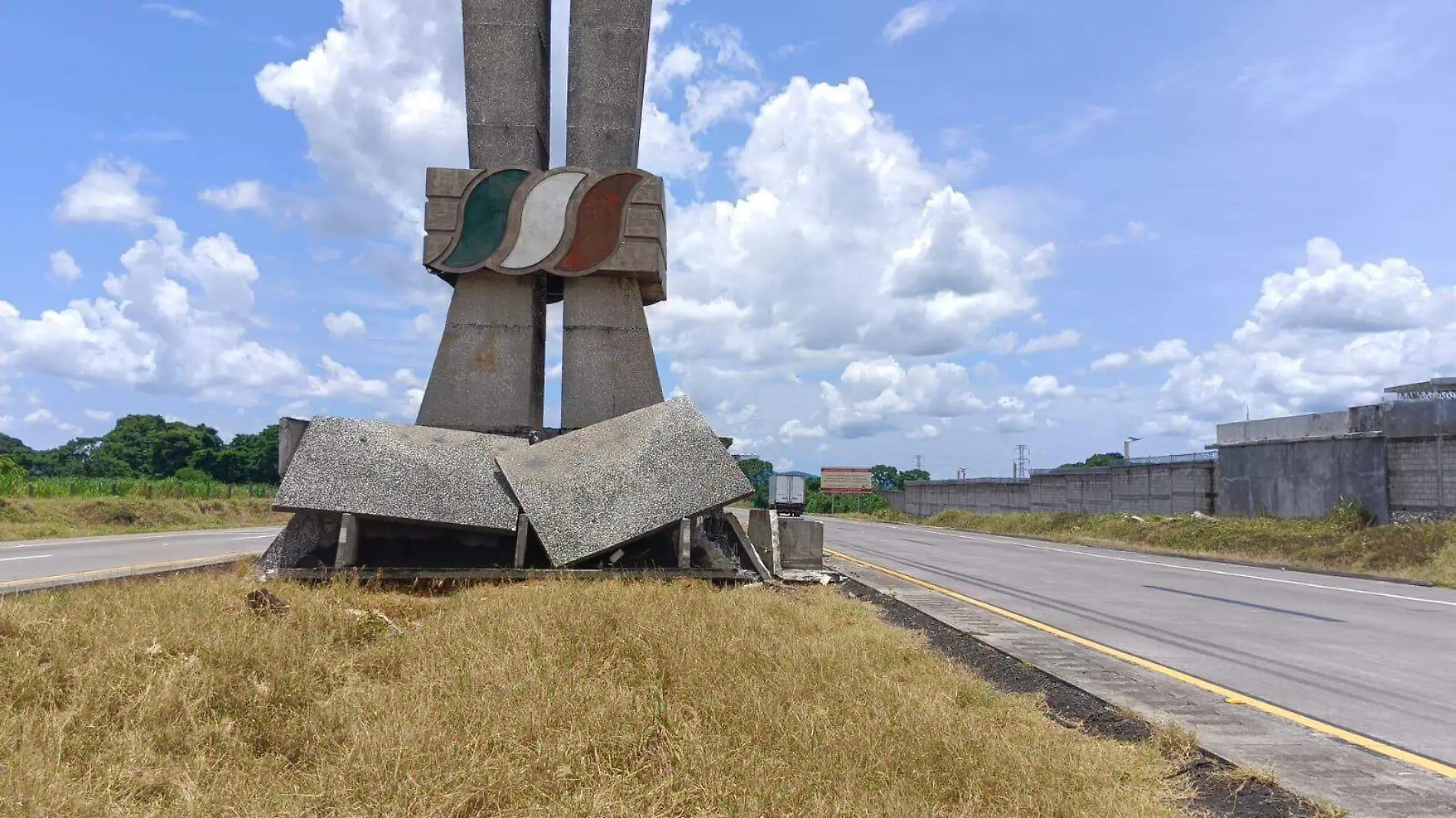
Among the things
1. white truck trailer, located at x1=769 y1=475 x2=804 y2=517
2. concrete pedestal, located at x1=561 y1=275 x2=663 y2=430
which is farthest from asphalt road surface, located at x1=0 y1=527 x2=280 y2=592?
white truck trailer, located at x1=769 y1=475 x2=804 y2=517

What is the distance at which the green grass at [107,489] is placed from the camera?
32766 millimetres

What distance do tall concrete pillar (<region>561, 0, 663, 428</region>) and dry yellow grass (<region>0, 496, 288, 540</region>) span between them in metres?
11.0

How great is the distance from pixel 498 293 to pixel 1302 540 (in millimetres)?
21082

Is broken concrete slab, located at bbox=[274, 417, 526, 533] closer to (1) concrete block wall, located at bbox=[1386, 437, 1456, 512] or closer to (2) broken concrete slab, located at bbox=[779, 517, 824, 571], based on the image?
(2) broken concrete slab, located at bbox=[779, 517, 824, 571]

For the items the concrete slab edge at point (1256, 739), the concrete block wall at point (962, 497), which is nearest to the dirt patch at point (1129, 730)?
the concrete slab edge at point (1256, 739)

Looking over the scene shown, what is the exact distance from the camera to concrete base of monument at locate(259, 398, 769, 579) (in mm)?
10297

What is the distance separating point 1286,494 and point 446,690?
27.9 metres

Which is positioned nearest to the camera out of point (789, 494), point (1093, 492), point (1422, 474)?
point (1422, 474)

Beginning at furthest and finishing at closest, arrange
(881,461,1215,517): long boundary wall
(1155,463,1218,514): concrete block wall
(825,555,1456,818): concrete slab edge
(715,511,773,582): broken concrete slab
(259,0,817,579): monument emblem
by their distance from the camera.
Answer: (881,461,1215,517): long boundary wall < (1155,463,1218,514): concrete block wall < (715,511,773,582): broken concrete slab < (259,0,817,579): monument emblem < (825,555,1456,818): concrete slab edge

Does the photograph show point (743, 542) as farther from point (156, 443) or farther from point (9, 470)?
point (156, 443)

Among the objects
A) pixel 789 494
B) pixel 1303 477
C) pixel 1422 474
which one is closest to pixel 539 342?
pixel 1422 474

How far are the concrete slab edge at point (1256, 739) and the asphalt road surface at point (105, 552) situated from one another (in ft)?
36.4

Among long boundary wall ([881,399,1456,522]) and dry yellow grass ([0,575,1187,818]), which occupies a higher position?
long boundary wall ([881,399,1456,522])

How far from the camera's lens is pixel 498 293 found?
15.5 meters
